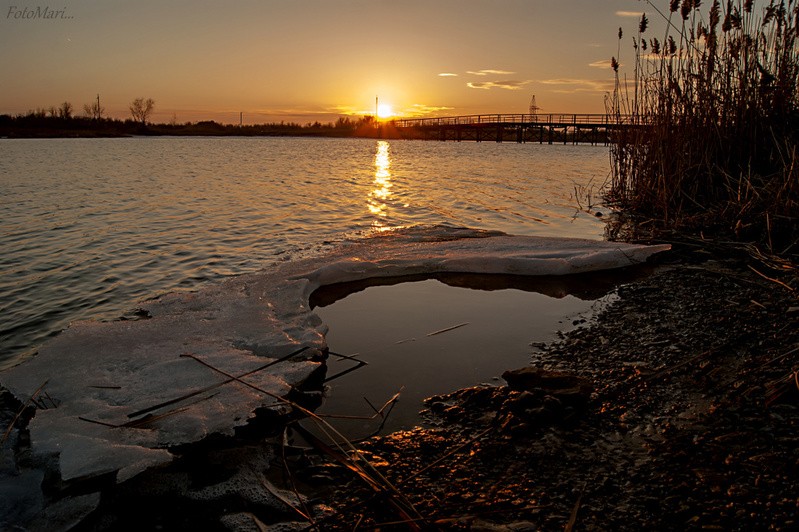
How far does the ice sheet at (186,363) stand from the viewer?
248 cm

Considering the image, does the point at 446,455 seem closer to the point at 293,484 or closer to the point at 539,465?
the point at 539,465

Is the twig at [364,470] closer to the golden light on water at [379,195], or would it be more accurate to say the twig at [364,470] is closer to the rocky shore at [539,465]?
the rocky shore at [539,465]

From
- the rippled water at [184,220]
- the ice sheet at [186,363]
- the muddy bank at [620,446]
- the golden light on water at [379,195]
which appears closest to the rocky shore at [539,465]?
the muddy bank at [620,446]

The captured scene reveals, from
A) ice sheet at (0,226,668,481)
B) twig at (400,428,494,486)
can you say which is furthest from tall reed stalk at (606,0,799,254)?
twig at (400,428,494,486)

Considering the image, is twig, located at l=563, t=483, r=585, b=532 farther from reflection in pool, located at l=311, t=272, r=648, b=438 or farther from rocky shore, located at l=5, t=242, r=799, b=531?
reflection in pool, located at l=311, t=272, r=648, b=438

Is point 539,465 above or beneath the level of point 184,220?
beneath

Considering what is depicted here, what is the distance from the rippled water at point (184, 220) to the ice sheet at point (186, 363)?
0.97m

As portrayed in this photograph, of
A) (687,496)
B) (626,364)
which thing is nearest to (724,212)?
(626,364)

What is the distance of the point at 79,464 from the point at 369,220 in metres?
7.89

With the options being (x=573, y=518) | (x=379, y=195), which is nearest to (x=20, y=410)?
(x=573, y=518)

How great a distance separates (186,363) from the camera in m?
3.28

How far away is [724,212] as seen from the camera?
6113 mm

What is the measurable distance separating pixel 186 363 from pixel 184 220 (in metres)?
7.22

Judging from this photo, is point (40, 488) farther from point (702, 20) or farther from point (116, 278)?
point (702, 20)
